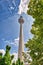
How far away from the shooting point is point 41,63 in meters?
12.0

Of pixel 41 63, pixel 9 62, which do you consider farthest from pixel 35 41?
pixel 9 62

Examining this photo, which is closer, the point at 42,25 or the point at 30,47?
the point at 42,25

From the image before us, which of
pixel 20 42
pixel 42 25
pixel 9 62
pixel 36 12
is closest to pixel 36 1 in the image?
pixel 36 12

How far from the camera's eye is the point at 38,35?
12.1m

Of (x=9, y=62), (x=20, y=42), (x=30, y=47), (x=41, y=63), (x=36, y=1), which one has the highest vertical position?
(x=20, y=42)

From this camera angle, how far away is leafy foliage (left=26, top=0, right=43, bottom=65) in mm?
11461

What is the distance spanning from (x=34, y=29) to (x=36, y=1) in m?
1.91

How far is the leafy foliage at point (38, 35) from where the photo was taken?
37.6 feet

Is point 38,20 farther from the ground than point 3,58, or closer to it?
farther from the ground

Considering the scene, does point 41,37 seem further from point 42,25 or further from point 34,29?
point 34,29

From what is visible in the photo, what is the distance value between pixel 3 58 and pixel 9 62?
0.28 metres

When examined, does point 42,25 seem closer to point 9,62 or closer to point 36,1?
point 36,1

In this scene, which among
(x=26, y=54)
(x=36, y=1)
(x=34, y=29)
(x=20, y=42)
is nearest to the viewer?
(x=36, y=1)

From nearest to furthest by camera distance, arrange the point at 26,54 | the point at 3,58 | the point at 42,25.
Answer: the point at 3,58 → the point at 42,25 → the point at 26,54
